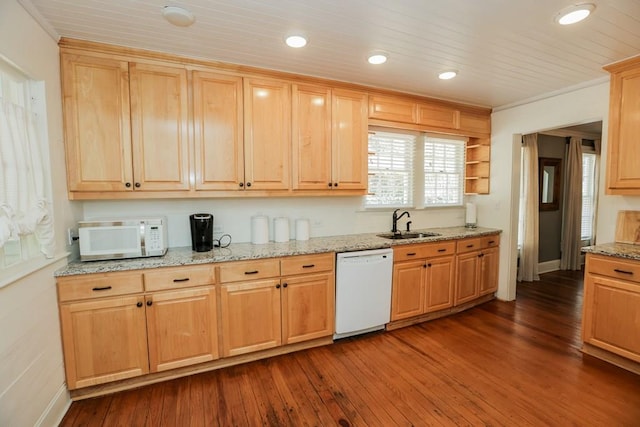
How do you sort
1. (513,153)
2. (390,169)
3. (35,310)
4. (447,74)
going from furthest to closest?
1. (513,153)
2. (390,169)
3. (447,74)
4. (35,310)

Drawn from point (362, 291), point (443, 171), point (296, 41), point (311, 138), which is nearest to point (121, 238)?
point (311, 138)

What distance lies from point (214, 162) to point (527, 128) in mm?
→ 3673

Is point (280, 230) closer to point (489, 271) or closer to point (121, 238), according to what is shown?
point (121, 238)

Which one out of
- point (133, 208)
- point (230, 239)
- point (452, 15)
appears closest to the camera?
point (452, 15)

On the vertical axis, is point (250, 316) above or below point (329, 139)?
below

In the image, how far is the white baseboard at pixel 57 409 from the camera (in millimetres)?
1745

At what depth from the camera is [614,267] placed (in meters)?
2.45

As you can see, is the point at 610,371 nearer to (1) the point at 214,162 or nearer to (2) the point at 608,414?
(2) the point at 608,414

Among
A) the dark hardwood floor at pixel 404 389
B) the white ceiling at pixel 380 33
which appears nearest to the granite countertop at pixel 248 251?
the dark hardwood floor at pixel 404 389

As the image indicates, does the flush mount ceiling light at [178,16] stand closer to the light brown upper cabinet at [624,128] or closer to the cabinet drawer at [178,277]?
the cabinet drawer at [178,277]

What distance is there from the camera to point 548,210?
5.24 metres

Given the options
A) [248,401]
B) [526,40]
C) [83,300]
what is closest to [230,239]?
[83,300]

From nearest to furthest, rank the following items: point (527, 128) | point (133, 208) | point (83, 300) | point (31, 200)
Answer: point (31, 200)
point (83, 300)
point (133, 208)
point (527, 128)

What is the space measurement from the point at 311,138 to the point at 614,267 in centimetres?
280
